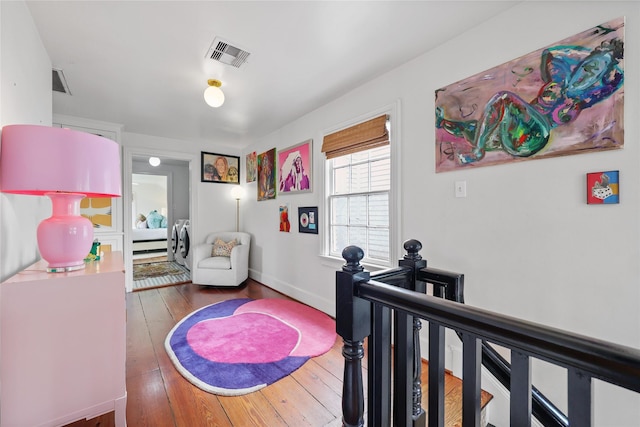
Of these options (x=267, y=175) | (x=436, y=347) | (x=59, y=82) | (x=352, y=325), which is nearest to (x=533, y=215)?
(x=436, y=347)

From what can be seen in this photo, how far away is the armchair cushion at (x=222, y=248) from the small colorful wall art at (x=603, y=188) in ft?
14.0

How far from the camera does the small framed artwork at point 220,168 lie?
481cm

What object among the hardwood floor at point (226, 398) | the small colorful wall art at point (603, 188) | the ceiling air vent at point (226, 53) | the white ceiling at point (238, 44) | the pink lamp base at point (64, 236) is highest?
the white ceiling at point (238, 44)

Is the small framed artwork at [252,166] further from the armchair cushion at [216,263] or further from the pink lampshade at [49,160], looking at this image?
the pink lampshade at [49,160]

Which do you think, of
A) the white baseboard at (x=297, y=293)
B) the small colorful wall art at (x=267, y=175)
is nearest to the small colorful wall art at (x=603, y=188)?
the white baseboard at (x=297, y=293)

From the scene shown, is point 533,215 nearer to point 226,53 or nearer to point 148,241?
point 226,53

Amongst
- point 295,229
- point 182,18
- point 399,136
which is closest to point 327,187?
point 295,229

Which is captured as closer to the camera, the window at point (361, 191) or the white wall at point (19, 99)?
the white wall at point (19, 99)

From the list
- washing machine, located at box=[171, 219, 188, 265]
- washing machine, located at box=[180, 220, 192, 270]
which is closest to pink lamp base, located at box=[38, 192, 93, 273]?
washing machine, located at box=[180, 220, 192, 270]

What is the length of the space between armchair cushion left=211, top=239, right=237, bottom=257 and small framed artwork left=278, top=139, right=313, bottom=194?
4.51ft

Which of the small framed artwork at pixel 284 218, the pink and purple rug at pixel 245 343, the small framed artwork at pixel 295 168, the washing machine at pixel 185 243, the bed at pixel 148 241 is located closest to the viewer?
the pink and purple rug at pixel 245 343

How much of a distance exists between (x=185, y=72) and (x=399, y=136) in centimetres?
198

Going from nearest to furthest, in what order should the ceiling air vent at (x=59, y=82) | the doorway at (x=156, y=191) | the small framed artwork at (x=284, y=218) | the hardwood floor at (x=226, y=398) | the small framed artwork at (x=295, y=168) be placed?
the hardwood floor at (x=226, y=398), the ceiling air vent at (x=59, y=82), the small framed artwork at (x=295, y=168), the small framed artwork at (x=284, y=218), the doorway at (x=156, y=191)

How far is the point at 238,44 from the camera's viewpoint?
79.2 inches
